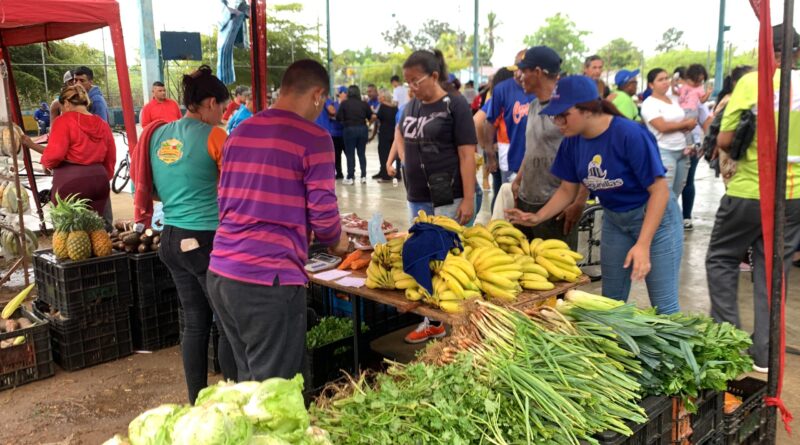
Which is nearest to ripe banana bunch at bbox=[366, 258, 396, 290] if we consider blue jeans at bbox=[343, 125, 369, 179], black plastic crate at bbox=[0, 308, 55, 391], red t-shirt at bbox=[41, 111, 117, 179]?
black plastic crate at bbox=[0, 308, 55, 391]

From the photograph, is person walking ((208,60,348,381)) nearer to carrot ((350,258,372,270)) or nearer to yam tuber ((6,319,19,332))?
→ carrot ((350,258,372,270))

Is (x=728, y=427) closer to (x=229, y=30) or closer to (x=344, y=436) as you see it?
(x=344, y=436)

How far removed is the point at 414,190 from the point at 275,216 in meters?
2.21

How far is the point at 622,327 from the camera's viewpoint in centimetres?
237

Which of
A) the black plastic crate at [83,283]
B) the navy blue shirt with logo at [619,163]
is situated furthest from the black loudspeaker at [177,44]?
the navy blue shirt with logo at [619,163]

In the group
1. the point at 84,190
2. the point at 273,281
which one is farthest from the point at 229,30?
the point at 273,281

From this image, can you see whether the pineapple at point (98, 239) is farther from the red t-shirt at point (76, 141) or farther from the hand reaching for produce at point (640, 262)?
the hand reaching for produce at point (640, 262)

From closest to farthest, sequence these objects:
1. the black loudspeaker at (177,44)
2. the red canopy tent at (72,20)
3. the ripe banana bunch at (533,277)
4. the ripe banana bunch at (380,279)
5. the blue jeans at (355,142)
Result: 1. the ripe banana bunch at (533,277)
2. the ripe banana bunch at (380,279)
3. the red canopy tent at (72,20)
4. the black loudspeaker at (177,44)
5. the blue jeans at (355,142)

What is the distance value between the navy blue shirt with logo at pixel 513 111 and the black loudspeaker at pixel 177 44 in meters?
6.58

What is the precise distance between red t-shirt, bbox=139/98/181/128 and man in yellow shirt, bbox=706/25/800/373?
7.44 meters

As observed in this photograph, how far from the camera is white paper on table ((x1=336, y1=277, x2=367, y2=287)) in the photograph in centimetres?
357

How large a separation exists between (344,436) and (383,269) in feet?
5.47

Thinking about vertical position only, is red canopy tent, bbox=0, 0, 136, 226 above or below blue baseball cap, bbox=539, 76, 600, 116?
above

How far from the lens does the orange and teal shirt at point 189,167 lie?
336cm
